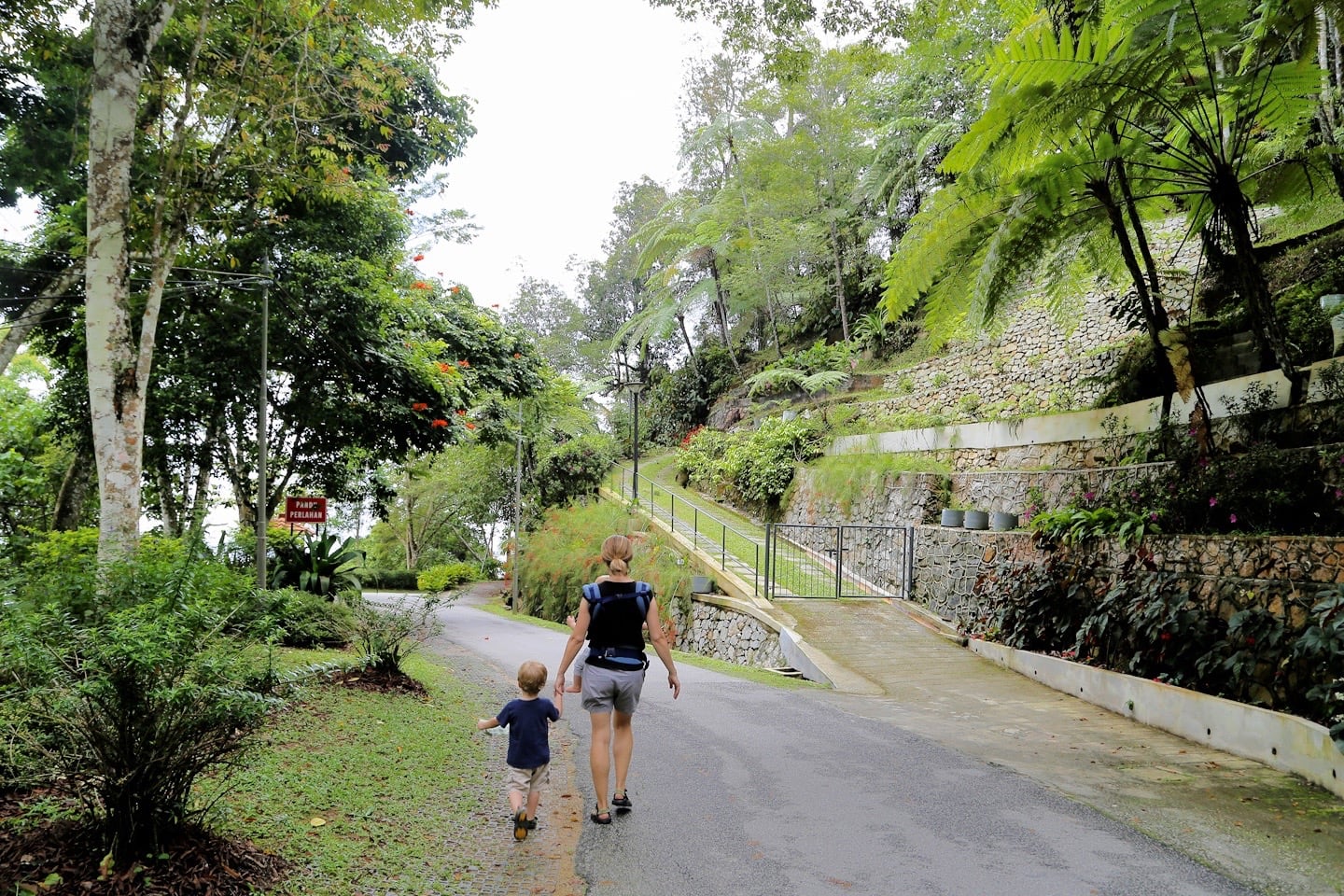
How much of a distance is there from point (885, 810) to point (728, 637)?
29.2ft

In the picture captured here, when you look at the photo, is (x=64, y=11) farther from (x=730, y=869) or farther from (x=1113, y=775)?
(x=1113, y=775)

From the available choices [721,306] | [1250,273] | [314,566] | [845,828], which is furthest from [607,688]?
[721,306]

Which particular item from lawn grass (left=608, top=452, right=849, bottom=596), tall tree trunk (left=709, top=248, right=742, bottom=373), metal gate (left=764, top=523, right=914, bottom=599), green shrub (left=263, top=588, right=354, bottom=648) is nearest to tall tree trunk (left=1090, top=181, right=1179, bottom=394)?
metal gate (left=764, top=523, right=914, bottom=599)

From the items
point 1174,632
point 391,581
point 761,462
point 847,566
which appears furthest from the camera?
point 391,581

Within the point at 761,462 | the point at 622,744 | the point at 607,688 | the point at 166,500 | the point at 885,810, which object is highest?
the point at 761,462

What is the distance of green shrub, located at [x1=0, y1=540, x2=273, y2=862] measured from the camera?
127 inches

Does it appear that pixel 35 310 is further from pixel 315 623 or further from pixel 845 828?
pixel 845 828

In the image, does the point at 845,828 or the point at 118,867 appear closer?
the point at 118,867

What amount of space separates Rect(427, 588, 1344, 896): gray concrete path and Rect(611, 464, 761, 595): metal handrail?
22.1ft

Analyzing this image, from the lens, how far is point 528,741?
4434 mm

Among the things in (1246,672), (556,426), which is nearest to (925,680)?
(1246,672)

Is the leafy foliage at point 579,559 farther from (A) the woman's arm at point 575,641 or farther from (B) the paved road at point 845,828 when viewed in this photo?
(A) the woman's arm at point 575,641

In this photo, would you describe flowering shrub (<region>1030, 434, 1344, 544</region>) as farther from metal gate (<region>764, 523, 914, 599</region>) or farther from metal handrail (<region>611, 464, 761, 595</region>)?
metal handrail (<region>611, 464, 761, 595</region>)

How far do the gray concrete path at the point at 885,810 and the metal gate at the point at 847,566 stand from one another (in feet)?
18.2
